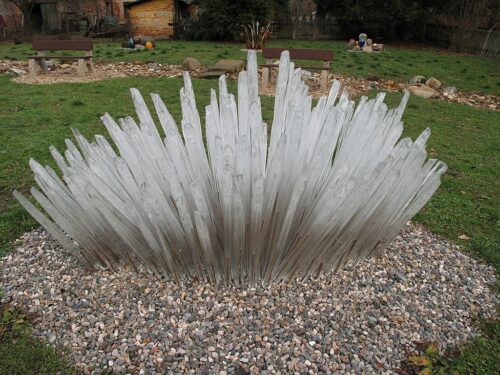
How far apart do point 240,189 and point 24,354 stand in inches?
62.3

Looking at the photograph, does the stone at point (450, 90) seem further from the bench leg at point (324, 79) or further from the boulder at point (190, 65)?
the boulder at point (190, 65)

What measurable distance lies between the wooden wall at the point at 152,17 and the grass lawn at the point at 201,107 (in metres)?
13.5

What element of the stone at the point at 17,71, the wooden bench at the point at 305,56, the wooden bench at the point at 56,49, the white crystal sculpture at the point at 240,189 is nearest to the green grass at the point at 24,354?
the white crystal sculpture at the point at 240,189

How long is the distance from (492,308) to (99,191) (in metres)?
2.84

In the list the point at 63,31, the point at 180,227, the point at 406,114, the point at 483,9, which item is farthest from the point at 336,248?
the point at 63,31

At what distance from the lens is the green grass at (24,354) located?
95.0 inches

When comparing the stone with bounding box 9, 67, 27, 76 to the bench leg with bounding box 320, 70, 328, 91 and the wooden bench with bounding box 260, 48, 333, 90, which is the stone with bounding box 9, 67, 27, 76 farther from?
the bench leg with bounding box 320, 70, 328, 91

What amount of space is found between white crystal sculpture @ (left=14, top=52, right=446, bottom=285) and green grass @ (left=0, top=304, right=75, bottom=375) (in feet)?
1.87

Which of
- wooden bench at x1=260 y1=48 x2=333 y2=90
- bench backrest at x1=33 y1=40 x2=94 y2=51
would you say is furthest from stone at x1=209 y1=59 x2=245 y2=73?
bench backrest at x1=33 y1=40 x2=94 y2=51

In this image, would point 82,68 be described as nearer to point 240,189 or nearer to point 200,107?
point 200,107

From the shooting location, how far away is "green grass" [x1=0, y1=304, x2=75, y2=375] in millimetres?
2414

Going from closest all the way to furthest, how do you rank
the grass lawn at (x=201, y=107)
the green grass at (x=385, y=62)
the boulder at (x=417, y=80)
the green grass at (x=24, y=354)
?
the green grass at (x=24, y=354), the grass lawn at (x=201, y=107), the boulder at (x=417, y=80), the green grass at (x=385, y=62)

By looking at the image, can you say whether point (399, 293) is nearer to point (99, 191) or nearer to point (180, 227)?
point (180, 227)

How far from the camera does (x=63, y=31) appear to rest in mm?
27203
